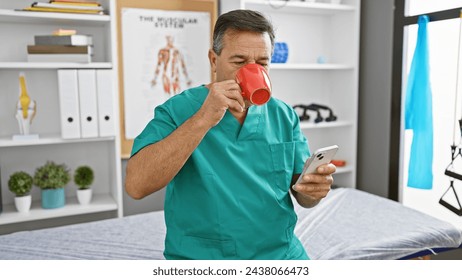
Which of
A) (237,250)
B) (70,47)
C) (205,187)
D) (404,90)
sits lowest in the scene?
(237,250)

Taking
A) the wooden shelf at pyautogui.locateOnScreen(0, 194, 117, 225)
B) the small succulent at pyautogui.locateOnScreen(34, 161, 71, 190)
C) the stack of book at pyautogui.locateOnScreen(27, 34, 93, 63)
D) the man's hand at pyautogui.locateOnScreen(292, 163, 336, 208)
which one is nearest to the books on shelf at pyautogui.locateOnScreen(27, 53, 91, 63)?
the stack of book at pyautogui.locateOnScreen(27, 34, 93, 63)

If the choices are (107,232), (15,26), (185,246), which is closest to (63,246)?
(107,232)

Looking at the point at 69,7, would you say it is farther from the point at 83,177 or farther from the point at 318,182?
the point at 318,182

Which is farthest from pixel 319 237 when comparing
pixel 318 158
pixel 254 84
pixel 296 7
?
pixel 296 7

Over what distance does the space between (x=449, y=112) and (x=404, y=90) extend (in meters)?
0.29

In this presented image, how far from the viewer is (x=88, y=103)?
147 cm

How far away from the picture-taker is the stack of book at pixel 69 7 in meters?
1.40

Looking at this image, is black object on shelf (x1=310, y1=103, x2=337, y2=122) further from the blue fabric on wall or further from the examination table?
the examination table

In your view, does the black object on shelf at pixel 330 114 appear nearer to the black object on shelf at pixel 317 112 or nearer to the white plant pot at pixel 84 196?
the black object on shelf at pixel 317 112

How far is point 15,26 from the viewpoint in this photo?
1.51m

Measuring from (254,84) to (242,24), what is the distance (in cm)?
12

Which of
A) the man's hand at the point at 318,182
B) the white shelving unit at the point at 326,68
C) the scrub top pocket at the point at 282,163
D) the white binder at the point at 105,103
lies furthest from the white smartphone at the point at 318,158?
the white shelving unit at the point at 326,68

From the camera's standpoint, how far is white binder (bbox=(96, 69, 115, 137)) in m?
1.47

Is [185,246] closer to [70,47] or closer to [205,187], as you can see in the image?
[205,187]
